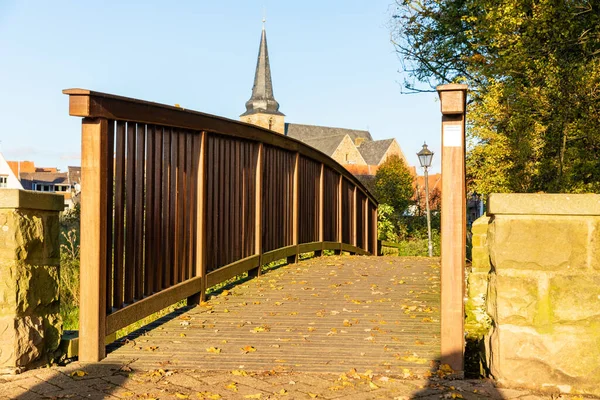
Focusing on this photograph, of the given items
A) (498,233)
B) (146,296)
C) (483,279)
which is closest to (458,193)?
(498,233)

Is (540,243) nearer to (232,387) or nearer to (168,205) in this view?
(232,387)

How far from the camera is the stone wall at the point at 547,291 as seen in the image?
156 inches

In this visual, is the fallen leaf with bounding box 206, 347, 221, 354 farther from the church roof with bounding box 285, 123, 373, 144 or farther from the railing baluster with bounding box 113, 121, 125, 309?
the church roof with bounding box 285, 123, 373, 144

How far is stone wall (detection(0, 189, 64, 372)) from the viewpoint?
4.14 meters

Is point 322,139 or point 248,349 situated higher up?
point 322,139

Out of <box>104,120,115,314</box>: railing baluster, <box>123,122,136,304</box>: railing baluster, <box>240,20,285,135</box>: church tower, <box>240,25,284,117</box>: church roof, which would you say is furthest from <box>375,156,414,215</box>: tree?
<box>240,20,285,135</box>: church tower

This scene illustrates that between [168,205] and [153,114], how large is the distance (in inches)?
30.2

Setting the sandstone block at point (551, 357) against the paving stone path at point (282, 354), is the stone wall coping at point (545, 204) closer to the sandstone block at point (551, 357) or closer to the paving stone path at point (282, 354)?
the sandstone block at point (551, 357)

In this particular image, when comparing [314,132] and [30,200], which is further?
[314,132]

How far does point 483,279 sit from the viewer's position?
19.7ft

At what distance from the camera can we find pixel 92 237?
4.54 metres

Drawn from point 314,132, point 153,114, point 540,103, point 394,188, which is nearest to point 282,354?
point 153,114

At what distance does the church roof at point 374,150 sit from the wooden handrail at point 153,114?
281 feet

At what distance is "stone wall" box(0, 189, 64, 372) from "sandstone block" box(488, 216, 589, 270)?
268 cm
